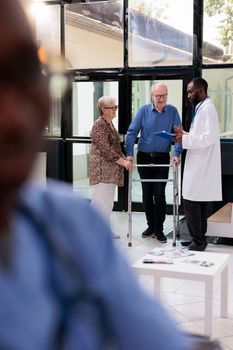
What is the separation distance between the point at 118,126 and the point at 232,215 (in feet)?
7.08

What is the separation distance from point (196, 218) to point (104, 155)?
993 mm

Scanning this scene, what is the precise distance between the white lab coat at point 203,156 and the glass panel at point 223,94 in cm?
123

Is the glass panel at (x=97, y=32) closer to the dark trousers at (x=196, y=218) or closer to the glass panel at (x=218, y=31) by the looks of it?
the glass panel at (x=218, y=31)

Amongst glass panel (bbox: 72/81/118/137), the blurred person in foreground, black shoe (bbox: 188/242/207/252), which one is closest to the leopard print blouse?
black shoe (bbox: 188/242/207/252)

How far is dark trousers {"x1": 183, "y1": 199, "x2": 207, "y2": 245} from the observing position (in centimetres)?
472

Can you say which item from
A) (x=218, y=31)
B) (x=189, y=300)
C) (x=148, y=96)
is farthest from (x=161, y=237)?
(x=218, y=31)

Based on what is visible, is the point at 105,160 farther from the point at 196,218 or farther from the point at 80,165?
the point at 80,165

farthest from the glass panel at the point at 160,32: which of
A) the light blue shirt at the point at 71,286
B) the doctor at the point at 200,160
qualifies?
the light blue shirt at the point at 71,286

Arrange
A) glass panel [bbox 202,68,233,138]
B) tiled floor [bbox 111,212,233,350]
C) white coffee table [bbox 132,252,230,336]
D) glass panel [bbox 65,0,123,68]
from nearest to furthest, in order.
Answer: white coffee table [bbox 132,252,230,336], tiled floor [bbox 111,212,233,350], glass panel [bbox 202,68,233,138], glass panel [bbox 65,0,123,68]

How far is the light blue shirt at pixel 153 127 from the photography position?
5129 millimetres

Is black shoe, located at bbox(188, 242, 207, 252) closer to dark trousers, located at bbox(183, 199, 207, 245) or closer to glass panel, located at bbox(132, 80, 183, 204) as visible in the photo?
dark trousers, located at bbox(183, 199, 207, 245)

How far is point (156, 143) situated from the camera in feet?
16.8

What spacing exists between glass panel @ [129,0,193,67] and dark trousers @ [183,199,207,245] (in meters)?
2.03

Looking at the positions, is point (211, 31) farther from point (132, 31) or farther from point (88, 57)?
point (88, 57)
